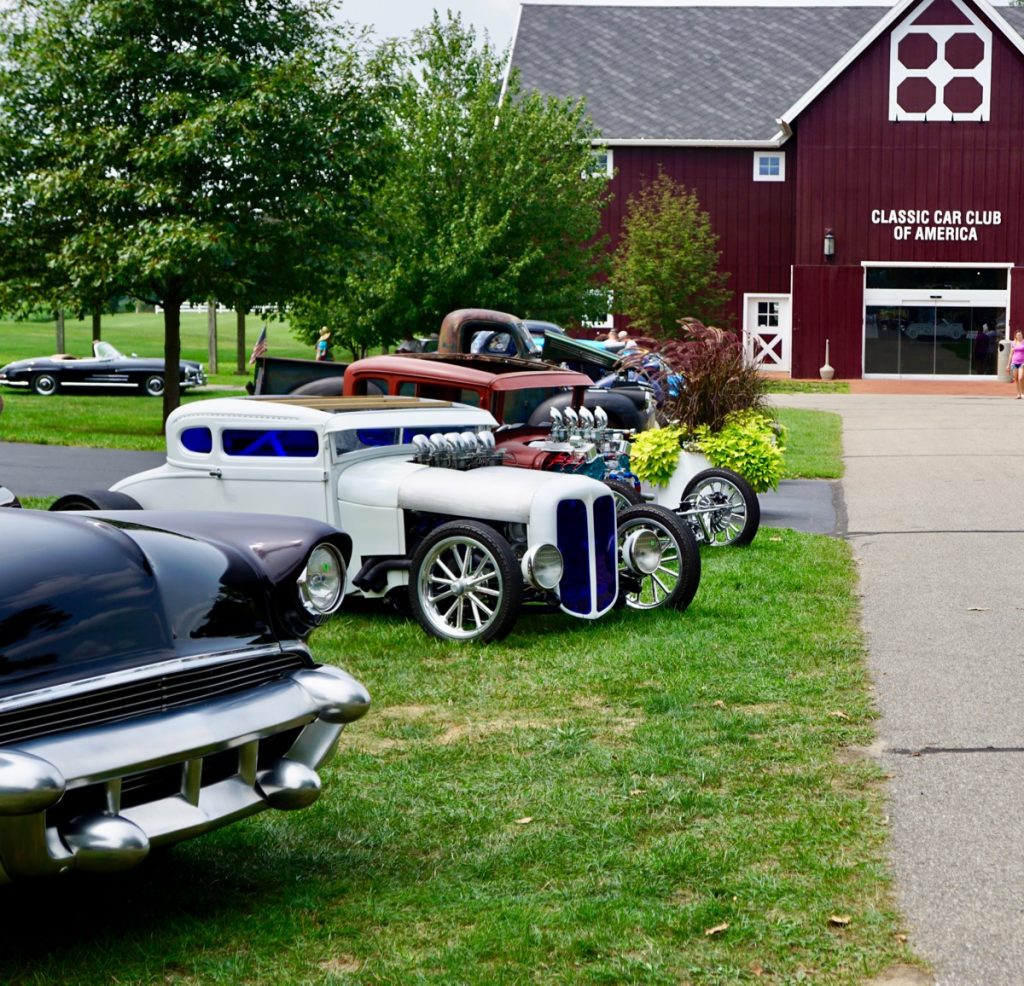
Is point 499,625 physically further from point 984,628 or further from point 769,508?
point 769,508

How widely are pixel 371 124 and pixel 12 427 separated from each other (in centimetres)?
749

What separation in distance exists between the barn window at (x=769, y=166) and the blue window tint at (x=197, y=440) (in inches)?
1497

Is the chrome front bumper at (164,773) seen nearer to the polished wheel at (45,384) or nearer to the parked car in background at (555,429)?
the parked car in background at (555,429)

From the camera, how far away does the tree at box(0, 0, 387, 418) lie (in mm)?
21125

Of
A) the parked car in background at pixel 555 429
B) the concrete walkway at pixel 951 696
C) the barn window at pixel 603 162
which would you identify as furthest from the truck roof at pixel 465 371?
the barn window at pixel 603 162

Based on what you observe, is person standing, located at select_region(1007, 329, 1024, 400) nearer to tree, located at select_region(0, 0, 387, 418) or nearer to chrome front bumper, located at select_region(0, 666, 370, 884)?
tree, located at select_region(0, 0, 387, 418)

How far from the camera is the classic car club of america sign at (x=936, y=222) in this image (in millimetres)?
42781

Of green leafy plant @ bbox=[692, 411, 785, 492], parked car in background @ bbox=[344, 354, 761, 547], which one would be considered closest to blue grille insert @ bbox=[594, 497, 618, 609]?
parked car in background @ bbox=[344, 354, 761, 547]

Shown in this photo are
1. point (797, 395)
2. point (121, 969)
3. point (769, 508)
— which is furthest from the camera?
point (797, 395)

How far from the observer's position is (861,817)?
5348 mm

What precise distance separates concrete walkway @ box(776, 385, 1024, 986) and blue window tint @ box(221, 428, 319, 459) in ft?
11.1

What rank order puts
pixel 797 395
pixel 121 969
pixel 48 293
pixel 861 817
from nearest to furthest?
pixel 121 969 → pixel 861 817 → pixel 48 293 → pixel 797 395

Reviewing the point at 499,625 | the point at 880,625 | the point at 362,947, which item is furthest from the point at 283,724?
the point at 880,625

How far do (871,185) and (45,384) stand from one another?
22877mm
